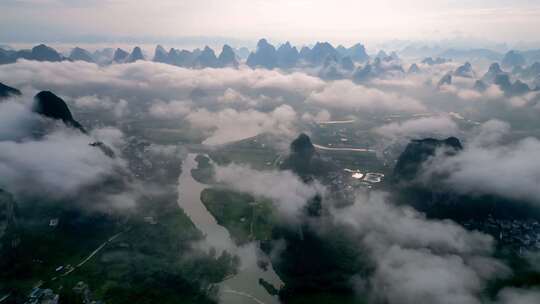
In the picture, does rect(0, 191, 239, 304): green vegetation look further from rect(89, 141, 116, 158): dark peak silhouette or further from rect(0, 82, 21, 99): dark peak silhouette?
rect(0, 82, 21, 99): dark peak silhouette

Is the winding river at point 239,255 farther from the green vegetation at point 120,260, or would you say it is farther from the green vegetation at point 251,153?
the green vegetation at point 251,153

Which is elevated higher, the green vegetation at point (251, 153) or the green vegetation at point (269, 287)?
the green vegetation at point (269, 287)

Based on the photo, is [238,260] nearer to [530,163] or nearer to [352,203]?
[352,203]

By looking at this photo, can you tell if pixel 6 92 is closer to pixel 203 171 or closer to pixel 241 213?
pixel 203 171

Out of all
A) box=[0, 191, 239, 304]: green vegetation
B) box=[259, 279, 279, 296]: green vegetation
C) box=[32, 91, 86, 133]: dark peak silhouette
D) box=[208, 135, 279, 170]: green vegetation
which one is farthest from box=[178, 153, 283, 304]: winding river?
box=[32, 91, 86, 133]: dark peak silhouette

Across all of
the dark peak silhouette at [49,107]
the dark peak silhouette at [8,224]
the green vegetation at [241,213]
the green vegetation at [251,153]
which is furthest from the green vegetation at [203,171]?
the dark peak silhouette at [8,224]

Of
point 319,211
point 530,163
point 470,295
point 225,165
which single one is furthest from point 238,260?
point 530,163

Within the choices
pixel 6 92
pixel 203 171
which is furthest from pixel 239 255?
pixel 6 92
